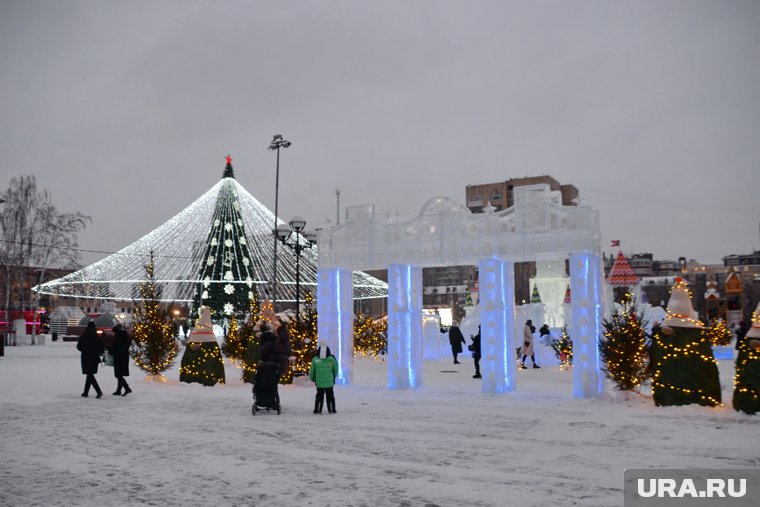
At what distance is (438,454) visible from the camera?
7.60 m

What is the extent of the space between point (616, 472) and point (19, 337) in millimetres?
40275

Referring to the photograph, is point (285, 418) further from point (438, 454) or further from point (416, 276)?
point (416, 276)

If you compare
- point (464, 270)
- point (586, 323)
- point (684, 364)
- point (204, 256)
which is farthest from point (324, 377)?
point (464, 270)

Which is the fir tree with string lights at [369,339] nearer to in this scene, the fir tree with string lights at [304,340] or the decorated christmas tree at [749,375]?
the fir tree with string lights at [304,340]

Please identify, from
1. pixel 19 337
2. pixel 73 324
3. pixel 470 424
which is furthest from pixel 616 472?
pixel 73 324

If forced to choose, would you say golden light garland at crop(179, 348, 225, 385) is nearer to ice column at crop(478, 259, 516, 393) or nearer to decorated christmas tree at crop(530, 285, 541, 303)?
ice column at crop(478, 259, 516, 393)

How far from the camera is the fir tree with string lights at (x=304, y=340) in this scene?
16.4 metres

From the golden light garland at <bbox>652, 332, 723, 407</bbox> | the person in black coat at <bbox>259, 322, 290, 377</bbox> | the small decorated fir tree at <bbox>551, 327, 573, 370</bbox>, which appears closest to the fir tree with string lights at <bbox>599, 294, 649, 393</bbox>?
the golden light garland at <bbox>652, 332, 723, 407</bbox>

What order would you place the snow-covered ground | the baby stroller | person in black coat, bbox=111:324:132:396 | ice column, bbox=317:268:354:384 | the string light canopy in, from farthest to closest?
1. the string light canopy
2. ice column, bbox=317:268:354:384
3. person in black coat, bbox=111:324:132:396
4. the baby stroller
5. the snow-covered ground

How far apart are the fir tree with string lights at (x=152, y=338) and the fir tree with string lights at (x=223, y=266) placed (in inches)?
693

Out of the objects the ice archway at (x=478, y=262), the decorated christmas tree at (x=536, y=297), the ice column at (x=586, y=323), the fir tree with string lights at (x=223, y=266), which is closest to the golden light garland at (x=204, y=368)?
the ice archway at (x=478, y=262)

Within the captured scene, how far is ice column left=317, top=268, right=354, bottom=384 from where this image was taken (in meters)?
16.1

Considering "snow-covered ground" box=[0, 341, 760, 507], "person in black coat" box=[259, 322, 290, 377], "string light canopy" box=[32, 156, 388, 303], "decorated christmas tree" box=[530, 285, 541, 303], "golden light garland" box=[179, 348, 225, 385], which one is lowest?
"snow-covered ground" box=[0, 341, 760, 507]

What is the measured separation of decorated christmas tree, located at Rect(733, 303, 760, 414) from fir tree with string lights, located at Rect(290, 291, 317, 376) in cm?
986
